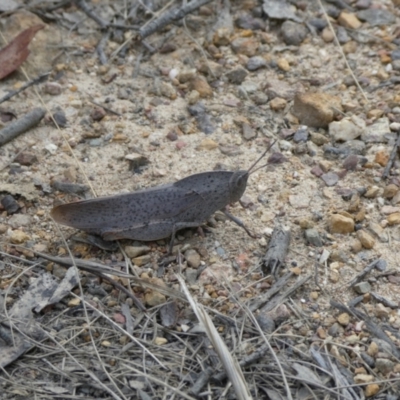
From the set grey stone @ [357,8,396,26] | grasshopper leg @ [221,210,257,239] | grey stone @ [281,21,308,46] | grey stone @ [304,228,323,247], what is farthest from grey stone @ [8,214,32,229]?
grey stone @ [357,8,396,26]

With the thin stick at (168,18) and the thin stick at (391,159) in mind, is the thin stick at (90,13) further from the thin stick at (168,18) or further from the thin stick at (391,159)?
the thin stick at (391,159)

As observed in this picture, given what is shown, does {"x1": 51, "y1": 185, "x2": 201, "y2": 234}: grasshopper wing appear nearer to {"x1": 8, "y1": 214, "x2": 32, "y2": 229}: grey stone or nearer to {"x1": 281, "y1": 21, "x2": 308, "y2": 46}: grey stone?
{"x1": 8, "y1": 214, "x2": 32, "y2": 229}: grey stone

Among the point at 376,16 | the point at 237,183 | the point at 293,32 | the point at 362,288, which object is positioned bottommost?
the point at 362,288

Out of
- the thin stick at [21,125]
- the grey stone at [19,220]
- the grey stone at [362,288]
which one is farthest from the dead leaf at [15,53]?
the grey stone at [362,288]

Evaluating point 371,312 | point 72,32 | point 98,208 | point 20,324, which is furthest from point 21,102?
point 371,312

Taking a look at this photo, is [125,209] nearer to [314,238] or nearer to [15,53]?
[314,238]

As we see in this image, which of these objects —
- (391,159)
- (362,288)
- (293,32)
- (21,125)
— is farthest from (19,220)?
(293,32)

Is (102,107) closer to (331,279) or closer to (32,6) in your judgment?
(32,6)
